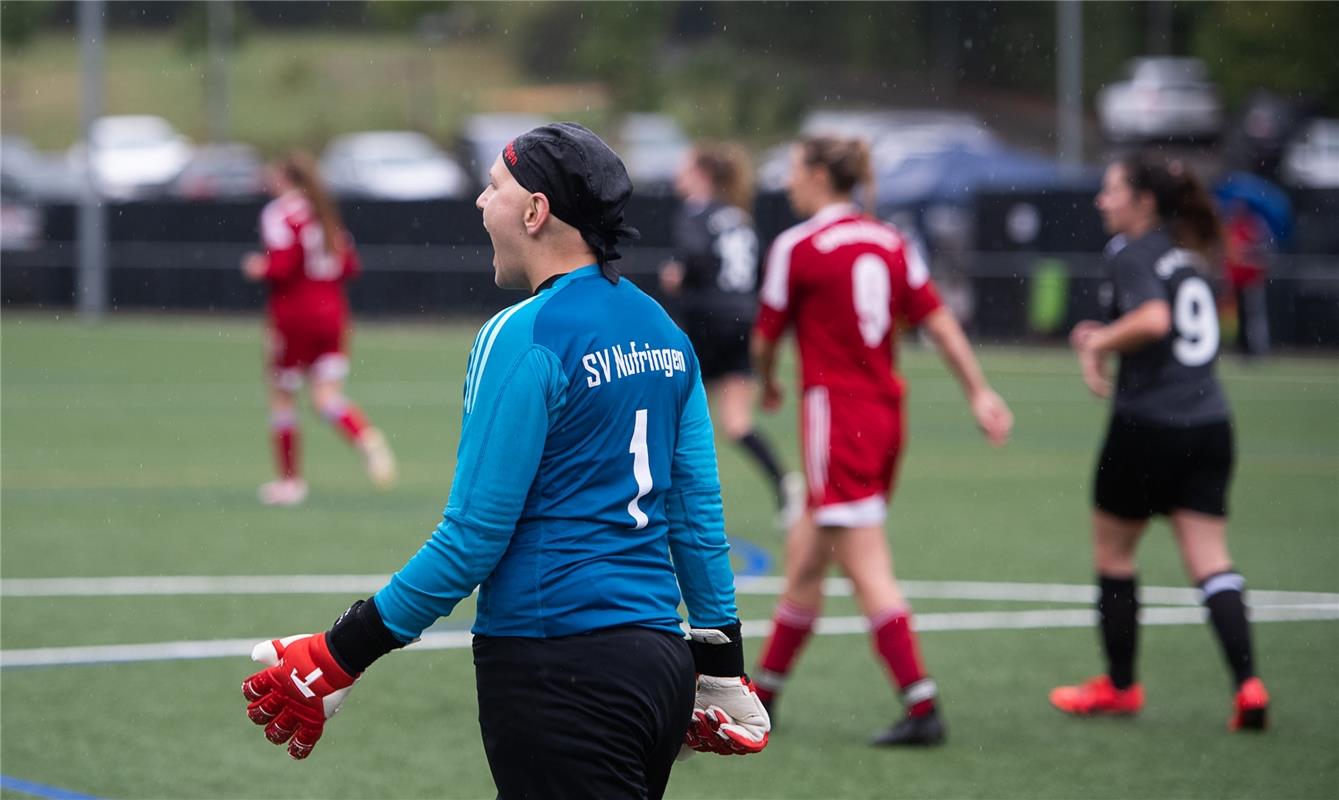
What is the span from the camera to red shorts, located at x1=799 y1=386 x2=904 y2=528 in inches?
253

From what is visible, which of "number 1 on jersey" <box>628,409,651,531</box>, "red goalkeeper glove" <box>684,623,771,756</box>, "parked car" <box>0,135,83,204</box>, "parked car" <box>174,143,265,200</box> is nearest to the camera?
"number 1 on jersey" <box>628,409,651,531</box>

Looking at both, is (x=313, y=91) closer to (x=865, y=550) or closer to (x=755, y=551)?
(x=755, y=551)

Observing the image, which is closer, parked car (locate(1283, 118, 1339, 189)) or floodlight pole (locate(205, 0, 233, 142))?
parked car (locate(1283, 118, 1339, 189))

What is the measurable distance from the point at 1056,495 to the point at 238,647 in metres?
6.71

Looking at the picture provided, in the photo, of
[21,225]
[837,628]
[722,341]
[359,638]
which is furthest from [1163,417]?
[21,225]

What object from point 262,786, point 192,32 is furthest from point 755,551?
point 192,32

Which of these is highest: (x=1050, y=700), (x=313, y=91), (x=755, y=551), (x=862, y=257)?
(x=862, y=257)

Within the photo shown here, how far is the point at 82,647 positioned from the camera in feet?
25.8

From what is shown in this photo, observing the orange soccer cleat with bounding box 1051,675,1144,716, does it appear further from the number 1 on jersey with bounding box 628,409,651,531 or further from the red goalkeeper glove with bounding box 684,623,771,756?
the number 1 on jersey with bounding box 628,409,651,531

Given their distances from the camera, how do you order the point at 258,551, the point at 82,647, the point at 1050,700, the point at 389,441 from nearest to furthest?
the point at 1050,700, the point at 82,647, the point at 258,551, the point at 389,441

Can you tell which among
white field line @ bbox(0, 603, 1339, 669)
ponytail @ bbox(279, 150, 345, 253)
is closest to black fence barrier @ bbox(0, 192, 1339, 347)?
ponytail @ bbox(279, 150, 345, 253)

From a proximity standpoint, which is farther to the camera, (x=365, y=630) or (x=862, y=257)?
(x=862, y=257)

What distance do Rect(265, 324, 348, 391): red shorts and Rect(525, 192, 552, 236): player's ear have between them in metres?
9.34

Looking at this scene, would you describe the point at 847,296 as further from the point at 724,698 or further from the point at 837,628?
the point at 724,698
